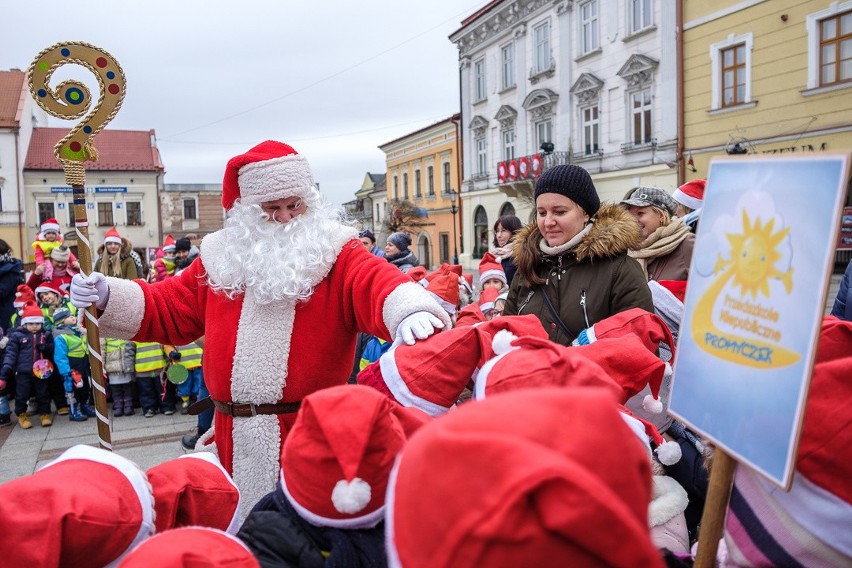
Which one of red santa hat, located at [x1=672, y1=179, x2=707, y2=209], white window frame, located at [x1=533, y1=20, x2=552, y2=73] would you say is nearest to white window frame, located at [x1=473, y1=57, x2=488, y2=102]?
white window frame, located at [x1=533, y1=20, x2=552, y2=73]

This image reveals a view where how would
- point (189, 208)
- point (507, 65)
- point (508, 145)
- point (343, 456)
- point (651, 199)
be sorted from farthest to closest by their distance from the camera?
point (189, 208)
point (508, 145)
point (507, 65)
point (651, 199)
point (343, 456)

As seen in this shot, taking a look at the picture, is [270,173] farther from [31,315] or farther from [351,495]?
[31,315]

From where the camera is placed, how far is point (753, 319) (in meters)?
1.23

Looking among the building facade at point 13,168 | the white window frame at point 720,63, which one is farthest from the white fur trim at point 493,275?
the building facade at point 13,168

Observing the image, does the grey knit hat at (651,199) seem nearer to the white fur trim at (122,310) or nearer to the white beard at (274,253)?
the white beard at (274,253)

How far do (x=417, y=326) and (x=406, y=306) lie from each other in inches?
6.0

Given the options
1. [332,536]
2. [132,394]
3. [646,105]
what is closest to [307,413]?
[332,536]

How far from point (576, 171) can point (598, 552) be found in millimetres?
2234

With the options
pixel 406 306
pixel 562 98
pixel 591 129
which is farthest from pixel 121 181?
pixel 406 306

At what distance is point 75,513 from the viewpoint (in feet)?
3.91

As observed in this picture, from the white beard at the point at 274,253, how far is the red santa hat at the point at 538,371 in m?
1.16

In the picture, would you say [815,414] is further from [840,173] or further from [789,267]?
[840,173]

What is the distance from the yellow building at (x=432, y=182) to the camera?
30453 mm

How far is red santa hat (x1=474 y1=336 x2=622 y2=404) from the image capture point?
4.74ft
